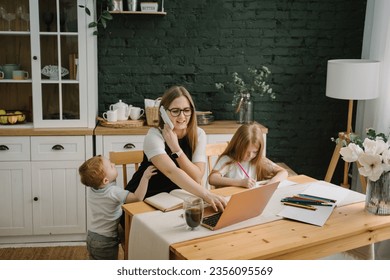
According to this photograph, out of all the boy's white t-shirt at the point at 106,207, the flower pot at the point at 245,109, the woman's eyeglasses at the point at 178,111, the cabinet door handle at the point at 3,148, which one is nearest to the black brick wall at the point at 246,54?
the flower pot at the point at 245,109

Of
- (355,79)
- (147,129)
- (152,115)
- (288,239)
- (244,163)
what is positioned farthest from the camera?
(152,115)

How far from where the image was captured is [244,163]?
2.95m

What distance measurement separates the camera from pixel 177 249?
6.39ft

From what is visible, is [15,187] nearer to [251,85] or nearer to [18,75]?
[18,75]

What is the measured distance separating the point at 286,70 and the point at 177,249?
8.82ft

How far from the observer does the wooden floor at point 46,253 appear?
3.64m

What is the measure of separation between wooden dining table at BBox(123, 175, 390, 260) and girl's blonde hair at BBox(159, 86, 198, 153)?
54 cm

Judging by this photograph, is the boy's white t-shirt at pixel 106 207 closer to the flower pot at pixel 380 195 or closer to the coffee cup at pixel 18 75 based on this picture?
the flower pot at pixel 380 195

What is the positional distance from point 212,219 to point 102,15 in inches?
84.8

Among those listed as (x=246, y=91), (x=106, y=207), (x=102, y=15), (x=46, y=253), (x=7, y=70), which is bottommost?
(x=46, y=253)

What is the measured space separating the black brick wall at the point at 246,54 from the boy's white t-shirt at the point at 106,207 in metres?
1.67

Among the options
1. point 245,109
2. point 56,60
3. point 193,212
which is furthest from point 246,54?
point 193,212

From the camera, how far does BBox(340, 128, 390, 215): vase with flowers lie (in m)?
2.28

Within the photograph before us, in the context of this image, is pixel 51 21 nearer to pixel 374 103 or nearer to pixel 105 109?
pixel 105 109
